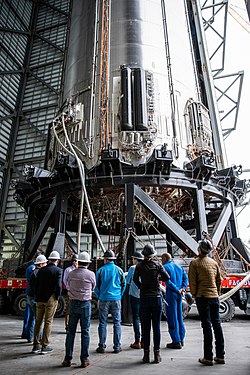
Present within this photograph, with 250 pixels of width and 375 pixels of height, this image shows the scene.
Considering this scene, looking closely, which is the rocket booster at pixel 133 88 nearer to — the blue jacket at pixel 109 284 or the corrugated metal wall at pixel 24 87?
the blue jacket at pixel 109 284

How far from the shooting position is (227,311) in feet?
25.9

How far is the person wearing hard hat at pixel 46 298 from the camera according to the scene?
14.1 feet

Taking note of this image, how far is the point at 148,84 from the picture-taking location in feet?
31.1

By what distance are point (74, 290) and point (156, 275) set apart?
1.10 meters

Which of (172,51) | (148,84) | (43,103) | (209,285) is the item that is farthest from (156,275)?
(43,103)

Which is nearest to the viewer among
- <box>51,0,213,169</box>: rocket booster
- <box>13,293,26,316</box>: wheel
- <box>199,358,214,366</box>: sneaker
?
<box>199,358,214,366</box>: sneaker

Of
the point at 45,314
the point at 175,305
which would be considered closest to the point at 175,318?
the point at 175,305

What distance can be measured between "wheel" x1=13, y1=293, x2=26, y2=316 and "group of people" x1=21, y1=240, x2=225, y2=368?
5.14 m

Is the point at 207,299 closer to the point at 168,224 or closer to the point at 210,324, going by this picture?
the point at 210,324

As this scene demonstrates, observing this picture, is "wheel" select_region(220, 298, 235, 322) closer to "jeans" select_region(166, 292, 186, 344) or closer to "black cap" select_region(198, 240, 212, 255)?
"jeans" select_region(166, 292, 186, 344)

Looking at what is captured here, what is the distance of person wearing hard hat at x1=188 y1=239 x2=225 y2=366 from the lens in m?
3.63

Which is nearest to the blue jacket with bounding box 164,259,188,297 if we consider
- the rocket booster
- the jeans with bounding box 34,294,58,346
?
the jeans with bounding box 34,294,58,346

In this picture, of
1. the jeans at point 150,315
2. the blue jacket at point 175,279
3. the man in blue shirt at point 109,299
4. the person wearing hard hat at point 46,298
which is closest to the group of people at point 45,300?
the person wearing hard hat at point 46,298

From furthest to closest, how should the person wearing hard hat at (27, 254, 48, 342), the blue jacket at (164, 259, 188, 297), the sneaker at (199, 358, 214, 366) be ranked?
the person wearing hard hat at (27, 254, 48, 342), the blue jacket at (164, 259, 188, 297), the sneaker at (199, 358, 214, 366)
